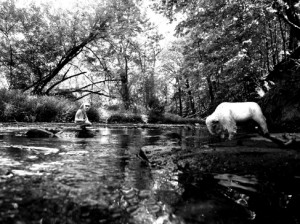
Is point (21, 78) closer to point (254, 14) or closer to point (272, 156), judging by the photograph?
point (254, 14)

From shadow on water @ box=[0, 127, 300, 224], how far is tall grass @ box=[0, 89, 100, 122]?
13683mm

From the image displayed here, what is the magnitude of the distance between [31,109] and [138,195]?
53.1 feet

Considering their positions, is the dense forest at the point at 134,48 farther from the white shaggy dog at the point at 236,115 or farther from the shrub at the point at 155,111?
the white shaggy dog at the point at 236,115

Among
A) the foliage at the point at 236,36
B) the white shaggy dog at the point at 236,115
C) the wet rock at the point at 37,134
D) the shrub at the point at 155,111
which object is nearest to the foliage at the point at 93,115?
the shrub at the point at 155,111

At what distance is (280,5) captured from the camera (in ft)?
24.6

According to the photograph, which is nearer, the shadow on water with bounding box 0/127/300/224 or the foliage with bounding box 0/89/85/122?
the shadow on water with bounding box 0/127/300/224

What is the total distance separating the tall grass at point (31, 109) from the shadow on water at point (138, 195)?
13.7 meters

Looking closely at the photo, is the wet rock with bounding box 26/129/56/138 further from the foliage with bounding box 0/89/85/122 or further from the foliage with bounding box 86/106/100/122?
the foliage with bounding box 86/106/100/122

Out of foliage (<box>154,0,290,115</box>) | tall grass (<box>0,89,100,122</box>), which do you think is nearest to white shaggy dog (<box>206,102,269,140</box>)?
foliage (<box>154,0,290,115</box>)

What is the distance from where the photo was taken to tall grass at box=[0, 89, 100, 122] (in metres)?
15.6

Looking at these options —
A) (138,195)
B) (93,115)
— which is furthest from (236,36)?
(93,115)

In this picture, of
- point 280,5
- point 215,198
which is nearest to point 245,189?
point 215,198

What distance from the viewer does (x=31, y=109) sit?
54.4ft

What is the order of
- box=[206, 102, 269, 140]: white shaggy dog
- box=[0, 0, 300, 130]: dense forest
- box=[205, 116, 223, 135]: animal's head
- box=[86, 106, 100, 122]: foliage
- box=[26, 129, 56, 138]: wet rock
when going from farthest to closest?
box=[86, 106, 100, 122]: foliage → box=[0, 0, 300, 130]: dense forest → box=[26, 129, 56, 138]: wet rock → box=[205, 116, 223, 135]: animal's head → box=[206, 102, 269, 140]: white shaggy dog
